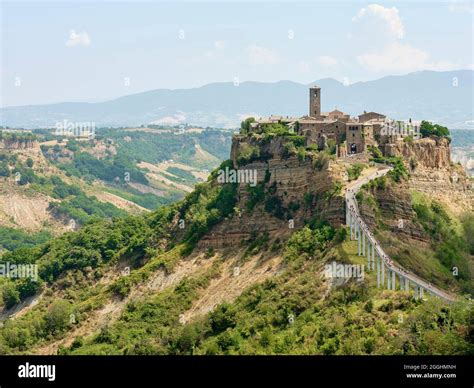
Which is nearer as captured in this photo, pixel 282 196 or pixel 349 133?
pixel 282 196

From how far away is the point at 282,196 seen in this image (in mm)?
60469

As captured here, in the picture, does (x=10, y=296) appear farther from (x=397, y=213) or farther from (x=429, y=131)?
(x=429, y=131)

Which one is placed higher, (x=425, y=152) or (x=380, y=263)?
(x=425, y=152)

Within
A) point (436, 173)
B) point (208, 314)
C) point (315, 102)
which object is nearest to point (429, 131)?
point (436, 173)

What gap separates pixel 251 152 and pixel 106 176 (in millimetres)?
137090

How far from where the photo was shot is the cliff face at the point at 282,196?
56.3 m

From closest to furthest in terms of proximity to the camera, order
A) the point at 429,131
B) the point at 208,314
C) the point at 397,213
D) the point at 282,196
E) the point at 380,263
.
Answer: the point at 380,263 < the point at 208,314 < the point at 397,213 < the point at 282,196 < the point at 429,131

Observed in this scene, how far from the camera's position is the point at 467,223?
194 ft

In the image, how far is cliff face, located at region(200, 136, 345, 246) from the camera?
2216 inches

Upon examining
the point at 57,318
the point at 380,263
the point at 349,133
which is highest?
the point at 349,133

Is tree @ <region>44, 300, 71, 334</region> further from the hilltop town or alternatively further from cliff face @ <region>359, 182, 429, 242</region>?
cliff face @ <region>359, 182, 429, 242</region>

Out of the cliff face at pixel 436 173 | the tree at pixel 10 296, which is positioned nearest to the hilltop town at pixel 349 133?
the cliff face at pixel 436 173

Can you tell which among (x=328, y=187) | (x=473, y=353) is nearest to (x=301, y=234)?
(x=328, y=187)
